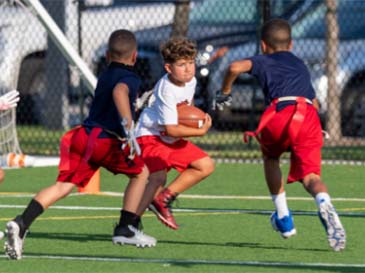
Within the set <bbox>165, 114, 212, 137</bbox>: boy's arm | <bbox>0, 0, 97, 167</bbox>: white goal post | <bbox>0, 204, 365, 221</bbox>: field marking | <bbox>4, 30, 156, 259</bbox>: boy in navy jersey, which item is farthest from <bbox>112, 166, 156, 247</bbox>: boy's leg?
<bbox>0, 0, 97, 167</bbox>: white goal post

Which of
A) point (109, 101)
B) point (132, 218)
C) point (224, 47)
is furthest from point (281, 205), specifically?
point (224, 47)

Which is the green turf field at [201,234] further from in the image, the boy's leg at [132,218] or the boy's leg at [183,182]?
the boy's leg at [183,182]

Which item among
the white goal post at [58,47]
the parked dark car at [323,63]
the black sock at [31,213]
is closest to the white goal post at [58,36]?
the white goal post at [58,47]

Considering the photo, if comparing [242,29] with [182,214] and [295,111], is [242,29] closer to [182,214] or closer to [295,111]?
[182,214]

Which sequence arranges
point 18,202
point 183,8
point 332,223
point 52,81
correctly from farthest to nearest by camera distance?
point 52,81 < point 183,8 < point 18,202 < point 332,223

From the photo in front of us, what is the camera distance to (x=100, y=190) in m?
13.7

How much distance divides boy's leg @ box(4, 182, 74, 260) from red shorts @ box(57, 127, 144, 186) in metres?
0.09

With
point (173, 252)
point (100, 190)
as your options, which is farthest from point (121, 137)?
point (100, 190)

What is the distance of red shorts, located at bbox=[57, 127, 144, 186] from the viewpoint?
953 centimetres

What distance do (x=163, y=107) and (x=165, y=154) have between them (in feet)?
1.59

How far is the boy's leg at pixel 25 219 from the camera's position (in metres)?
8.88

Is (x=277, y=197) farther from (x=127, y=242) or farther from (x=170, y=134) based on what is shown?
(x=127, y=242)

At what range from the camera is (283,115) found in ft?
32.0

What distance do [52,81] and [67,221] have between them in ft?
36.2
